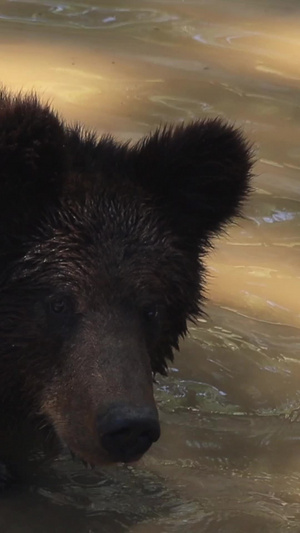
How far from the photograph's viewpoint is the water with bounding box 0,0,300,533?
4.33 metres

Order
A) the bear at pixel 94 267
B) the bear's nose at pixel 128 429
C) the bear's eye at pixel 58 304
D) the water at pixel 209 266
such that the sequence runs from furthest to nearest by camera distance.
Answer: the water at pixel 209 266, the bear's eye at pixel 58 304, the bear at pixel 94 267, the bear's nose at pixel 128 429

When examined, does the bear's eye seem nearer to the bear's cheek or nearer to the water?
the bear's cheek

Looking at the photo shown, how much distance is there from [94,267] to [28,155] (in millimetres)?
468

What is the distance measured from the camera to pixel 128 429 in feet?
12.1

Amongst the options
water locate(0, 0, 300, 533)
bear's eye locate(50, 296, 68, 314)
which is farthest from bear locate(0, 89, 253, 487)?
water locate(0, 0, 300, 533)

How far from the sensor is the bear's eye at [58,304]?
403 cm

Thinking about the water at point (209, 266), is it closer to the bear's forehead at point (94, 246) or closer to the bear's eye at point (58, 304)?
the bear's eye at point (58, 304)

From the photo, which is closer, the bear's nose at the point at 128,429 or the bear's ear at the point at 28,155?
the bear's nose at the point at 128,429

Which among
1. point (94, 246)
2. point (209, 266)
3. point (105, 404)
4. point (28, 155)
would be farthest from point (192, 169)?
point (209, 266)

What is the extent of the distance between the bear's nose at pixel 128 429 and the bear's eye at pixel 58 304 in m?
0.49

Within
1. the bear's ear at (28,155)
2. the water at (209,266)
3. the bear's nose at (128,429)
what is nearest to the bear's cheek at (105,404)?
the bear's nose at (128,429)

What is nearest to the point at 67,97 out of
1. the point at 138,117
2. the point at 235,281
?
the point at 138,117

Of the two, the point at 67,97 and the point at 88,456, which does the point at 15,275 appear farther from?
the point at 67,97

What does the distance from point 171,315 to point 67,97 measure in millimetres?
3578
